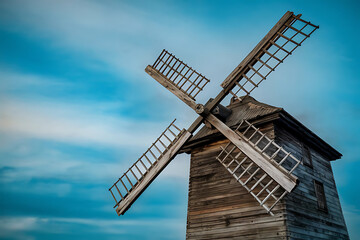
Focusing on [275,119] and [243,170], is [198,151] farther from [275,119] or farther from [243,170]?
[275,119]

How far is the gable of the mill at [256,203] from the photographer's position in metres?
8.33

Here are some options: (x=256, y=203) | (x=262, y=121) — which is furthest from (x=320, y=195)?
(x=262, y=121)

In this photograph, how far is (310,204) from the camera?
9195 mm

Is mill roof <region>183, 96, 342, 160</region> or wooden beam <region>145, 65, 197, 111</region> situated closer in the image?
mill roof <region>183, 96, 342, 160</region>

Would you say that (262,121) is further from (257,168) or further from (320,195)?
(320,195)

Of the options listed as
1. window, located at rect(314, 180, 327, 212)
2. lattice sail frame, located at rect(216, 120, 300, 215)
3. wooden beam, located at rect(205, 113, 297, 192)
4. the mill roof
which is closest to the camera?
wooden beam, located at rect(205, 113, 297, 192)

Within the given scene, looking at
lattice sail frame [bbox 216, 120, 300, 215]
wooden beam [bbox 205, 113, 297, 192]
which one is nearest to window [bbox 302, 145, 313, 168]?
lattice sail frame [bbox 216, 120, 300, 215]

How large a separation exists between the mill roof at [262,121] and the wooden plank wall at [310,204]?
Result: 0.95ft

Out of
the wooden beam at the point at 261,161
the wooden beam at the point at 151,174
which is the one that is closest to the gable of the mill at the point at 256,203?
the wooden beam at the point at 261,161

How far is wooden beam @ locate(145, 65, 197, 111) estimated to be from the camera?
10234 millimetres

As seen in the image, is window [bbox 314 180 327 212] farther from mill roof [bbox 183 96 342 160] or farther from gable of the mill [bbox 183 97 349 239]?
mill roof [bbox 183 96 342 160]

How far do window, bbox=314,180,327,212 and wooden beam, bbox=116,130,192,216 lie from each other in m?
5.44

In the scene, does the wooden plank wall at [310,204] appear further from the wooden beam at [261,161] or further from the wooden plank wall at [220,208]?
the wooden beam at [261,161]

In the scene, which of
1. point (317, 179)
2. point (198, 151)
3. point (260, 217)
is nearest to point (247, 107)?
point (198, 151)
